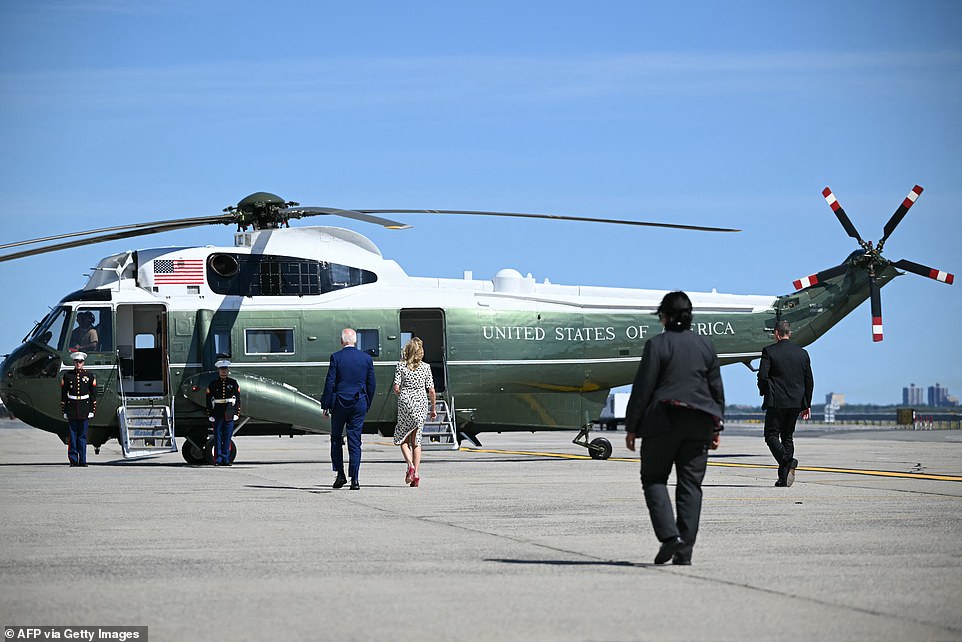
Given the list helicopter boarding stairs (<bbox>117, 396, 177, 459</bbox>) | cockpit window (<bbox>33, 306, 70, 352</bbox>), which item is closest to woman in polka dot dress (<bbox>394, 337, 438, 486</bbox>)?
helicopter boarding stairs (<bbox>117, 396, 177, 459</bbox>)

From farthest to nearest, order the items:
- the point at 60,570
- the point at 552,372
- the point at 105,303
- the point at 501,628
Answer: the point at 552,372 → the point at 105,303 → the point at 60,570 → the point at 501,628

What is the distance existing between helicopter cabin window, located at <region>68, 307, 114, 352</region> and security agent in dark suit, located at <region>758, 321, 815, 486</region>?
41.0 feet

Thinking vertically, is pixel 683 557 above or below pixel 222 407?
below

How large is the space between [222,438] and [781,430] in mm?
10711

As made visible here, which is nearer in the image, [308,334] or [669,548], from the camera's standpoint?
[669,548]

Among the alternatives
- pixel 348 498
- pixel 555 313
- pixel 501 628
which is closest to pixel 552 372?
pixel 555 313

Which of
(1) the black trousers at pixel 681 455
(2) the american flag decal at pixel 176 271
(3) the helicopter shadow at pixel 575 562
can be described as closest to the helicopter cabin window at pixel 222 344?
(2) the american flag decal at pixel 176 271

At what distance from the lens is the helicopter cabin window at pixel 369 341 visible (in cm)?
2384

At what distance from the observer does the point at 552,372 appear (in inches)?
985

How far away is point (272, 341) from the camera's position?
23.6 m

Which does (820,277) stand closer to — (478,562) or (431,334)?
(431,334)

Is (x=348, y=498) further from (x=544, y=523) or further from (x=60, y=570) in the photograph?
(x=60, y=570)

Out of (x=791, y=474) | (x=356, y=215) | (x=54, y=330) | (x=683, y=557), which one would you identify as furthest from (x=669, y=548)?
(x=54, y=330)

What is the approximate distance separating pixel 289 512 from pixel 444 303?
39.2 ft
